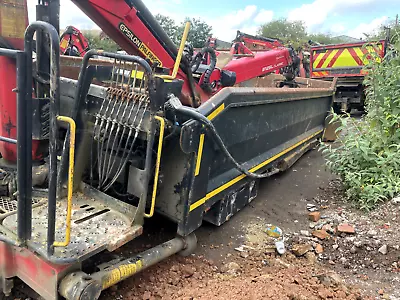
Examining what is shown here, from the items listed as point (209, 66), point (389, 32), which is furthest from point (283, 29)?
point (209, 66)

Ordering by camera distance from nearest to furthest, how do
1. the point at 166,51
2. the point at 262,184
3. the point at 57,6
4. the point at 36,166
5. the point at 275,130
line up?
the point at 57,6 → the point at 36,166 → the point at 166,51 → the point at 275,130 → the point at 262,184

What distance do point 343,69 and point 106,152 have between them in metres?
8.48

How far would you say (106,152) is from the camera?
8.77 feet

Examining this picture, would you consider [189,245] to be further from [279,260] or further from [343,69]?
[343,69]

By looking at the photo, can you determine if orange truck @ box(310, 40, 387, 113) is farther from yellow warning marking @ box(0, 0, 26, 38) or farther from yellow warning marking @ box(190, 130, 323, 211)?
yellow warning marking @ box(0, 0, 26, 38)

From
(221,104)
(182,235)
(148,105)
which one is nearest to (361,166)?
(221,104)

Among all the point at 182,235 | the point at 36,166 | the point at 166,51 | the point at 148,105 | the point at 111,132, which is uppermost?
the point at 166,51

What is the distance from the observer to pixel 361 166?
427 cm

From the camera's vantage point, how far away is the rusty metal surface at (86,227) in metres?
2.07

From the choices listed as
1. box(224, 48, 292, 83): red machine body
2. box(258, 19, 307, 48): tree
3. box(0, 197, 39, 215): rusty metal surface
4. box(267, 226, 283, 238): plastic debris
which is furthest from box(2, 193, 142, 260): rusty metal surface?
box(258, 19, 307, 48): tree

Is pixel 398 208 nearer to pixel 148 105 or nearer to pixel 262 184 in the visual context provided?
pixel 262 184

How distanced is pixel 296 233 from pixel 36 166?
2.31 m

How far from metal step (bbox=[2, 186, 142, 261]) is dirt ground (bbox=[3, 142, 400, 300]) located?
0.43 meters

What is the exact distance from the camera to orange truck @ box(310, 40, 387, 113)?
9.45 meters
